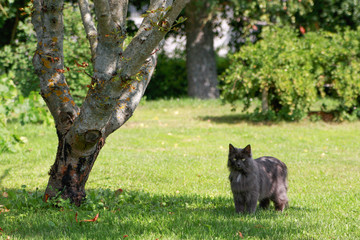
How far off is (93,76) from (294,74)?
8.71m

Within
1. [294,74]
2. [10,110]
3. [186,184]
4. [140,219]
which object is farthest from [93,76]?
[294,74]

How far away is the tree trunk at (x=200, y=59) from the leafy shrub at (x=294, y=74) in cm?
494

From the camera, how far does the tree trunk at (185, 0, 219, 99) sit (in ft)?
59.0

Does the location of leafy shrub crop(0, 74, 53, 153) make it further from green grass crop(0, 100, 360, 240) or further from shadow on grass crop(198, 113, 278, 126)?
shadow on grass crop(198, 113, 278, 126)

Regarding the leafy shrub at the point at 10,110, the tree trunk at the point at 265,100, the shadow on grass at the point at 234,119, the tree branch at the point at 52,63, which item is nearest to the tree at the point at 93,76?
the tree branch at the point at 52,63

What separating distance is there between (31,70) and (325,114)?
8.84 m

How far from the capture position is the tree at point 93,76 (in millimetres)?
4234

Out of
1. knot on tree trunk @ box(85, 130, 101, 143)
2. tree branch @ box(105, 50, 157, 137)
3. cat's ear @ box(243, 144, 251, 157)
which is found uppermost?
tree branch @ box(105, 50, 157, 137)

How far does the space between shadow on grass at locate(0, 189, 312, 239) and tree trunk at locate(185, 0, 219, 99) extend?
41.3 ft

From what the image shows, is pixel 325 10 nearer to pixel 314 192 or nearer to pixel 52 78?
pixel 314 192

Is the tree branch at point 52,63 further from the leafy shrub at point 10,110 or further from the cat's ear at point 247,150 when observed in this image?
the leafy shrub at point 10,110

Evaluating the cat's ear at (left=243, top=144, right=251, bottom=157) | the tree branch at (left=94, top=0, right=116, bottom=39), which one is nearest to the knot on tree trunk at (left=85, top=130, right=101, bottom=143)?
the tree branch at (left=94, top=0, right=116, bottom=39)

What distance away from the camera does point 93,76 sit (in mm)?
4492

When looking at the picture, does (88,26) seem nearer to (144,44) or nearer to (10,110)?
(144,44)
